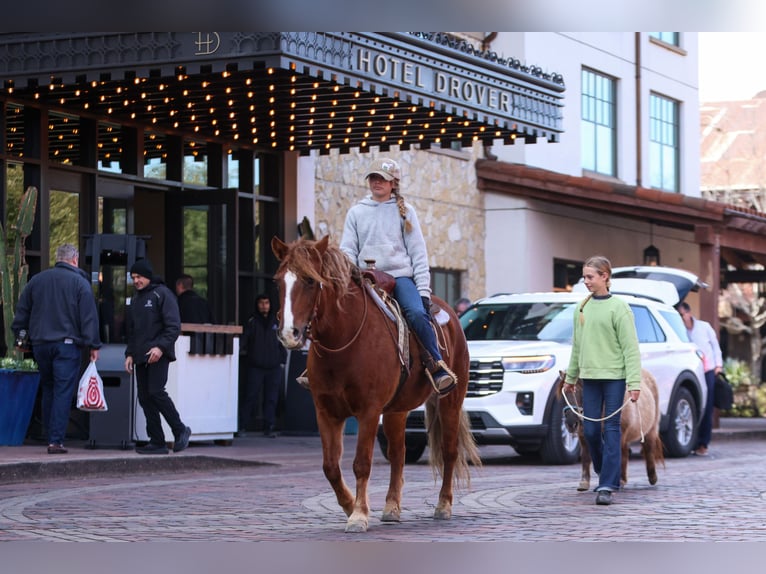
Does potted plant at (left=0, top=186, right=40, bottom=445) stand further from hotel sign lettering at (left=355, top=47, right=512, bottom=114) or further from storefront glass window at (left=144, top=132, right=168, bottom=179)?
hotel sign lettering at (left=355, top=47, right=512, bottom=114)

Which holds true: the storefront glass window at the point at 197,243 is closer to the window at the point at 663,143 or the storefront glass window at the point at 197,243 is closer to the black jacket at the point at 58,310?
the black jacket at the point at 58,310

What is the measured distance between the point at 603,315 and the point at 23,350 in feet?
23.7

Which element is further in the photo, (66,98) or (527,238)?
(527,238)

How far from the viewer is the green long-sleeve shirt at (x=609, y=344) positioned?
39.3ft

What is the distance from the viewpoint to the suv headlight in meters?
16.6

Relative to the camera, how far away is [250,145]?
71.5 ft

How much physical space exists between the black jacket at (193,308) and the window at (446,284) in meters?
7.50

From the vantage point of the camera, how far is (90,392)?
15.8 meters

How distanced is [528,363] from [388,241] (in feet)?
21.1

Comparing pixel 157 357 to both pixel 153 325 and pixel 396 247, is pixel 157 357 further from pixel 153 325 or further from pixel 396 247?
pixel 396 247

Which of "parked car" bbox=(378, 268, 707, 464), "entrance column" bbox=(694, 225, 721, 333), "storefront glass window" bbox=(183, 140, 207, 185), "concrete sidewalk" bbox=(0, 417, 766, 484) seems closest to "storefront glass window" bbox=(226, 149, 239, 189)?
"storefront glass window" bbox=(183, 140, 207, 185)
